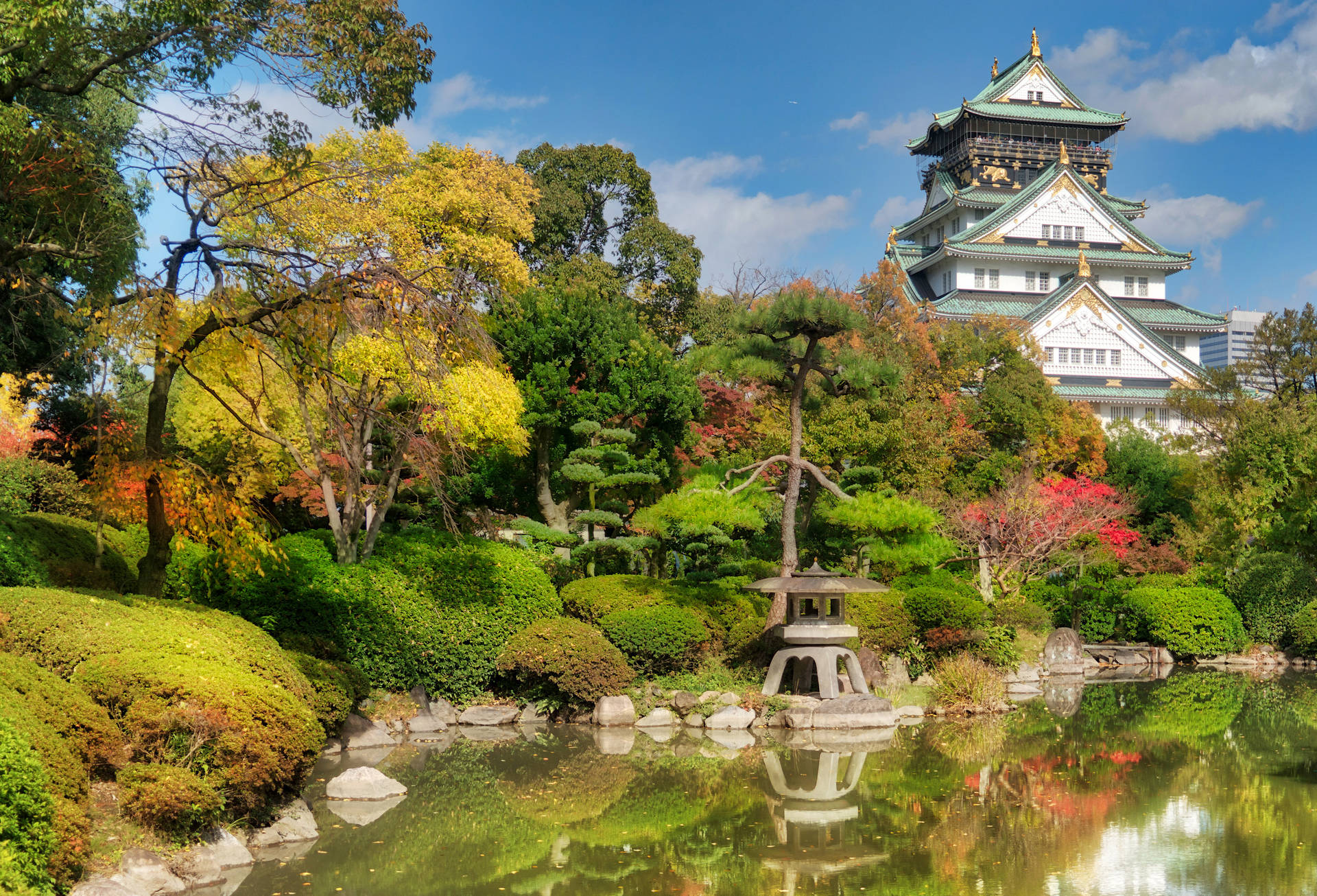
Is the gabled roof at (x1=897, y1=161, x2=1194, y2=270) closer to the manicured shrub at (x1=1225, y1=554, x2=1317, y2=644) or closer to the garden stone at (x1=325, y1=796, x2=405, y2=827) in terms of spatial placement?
the manicured shrub at (x1=1225, y1=554, x2=1317, y2=644)

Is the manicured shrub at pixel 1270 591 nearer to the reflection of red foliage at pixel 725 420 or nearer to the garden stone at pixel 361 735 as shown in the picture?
the reflection of red foliage at pixel 725 420

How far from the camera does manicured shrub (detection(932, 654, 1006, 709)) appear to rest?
14.1 m

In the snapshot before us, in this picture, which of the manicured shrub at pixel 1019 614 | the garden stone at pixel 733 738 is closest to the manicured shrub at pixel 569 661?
the garden stone at pixel 733 738

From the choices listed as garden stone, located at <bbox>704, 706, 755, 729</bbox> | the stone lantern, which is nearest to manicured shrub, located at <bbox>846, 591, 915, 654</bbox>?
the stone lantern

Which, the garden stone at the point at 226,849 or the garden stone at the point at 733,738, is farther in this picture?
the garden stone at the point at 733,738

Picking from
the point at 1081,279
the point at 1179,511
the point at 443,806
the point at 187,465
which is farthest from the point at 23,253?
the point at 1081,279

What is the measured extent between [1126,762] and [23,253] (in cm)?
1111

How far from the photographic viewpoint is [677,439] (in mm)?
17875

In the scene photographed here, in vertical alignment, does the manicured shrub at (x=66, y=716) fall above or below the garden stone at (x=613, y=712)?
above

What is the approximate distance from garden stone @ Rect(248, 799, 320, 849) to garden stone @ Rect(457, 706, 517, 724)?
4704 millimetres

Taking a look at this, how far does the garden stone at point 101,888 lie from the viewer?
5828 mm

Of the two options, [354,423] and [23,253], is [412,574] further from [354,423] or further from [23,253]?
[23,253]

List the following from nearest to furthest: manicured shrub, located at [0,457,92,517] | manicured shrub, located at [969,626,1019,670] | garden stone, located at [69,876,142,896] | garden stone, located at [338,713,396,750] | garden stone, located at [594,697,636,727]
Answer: garden stone, located at [69,876,142,896] < garden stone, located at [338,713,396,750] < garden stone, located at [594,697,636,727] < manicured shrub, located at [0,457,92,517] < manicured shrub, located at [969,626,1019,670]

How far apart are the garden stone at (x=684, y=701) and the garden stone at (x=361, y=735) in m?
3.48
